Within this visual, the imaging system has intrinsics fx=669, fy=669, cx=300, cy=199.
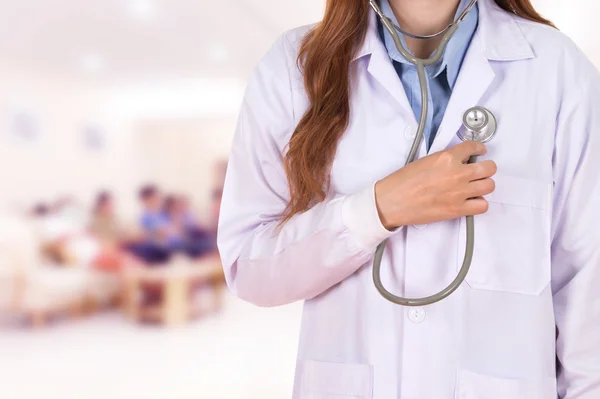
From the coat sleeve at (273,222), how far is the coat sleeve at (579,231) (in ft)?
0.93

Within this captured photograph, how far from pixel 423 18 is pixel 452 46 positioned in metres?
0.07

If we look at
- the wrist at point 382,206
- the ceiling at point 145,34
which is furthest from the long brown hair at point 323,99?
the ceiling at point 145,34

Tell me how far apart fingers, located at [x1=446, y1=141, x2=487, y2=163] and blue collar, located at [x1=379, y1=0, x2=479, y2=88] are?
0.17m

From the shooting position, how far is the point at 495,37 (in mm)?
987

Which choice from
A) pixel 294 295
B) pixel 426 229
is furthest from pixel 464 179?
pixel 294 295

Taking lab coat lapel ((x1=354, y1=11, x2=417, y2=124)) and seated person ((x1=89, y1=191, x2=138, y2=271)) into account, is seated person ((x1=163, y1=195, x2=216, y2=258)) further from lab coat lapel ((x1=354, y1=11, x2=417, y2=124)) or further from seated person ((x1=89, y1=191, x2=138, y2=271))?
lab coat lapel ((x1=354, y1=11, x2=417, y2=124))

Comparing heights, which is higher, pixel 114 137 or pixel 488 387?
pixel 114 137

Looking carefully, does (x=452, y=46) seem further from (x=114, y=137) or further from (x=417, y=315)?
(x=114, y=137)

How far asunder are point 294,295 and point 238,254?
0.11m

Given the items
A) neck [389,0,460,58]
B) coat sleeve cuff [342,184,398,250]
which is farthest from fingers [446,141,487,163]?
neck [389,0,460,58]

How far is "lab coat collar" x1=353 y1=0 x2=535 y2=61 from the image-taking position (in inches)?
37.8

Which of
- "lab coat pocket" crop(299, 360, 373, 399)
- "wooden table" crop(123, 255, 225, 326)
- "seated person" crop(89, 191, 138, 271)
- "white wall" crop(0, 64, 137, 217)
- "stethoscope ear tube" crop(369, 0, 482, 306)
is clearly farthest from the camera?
"wooden table" crop(123, 255, 225, 326)

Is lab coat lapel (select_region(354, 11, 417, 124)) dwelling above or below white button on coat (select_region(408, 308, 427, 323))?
above

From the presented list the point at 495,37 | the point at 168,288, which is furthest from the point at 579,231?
the point at 168,288
